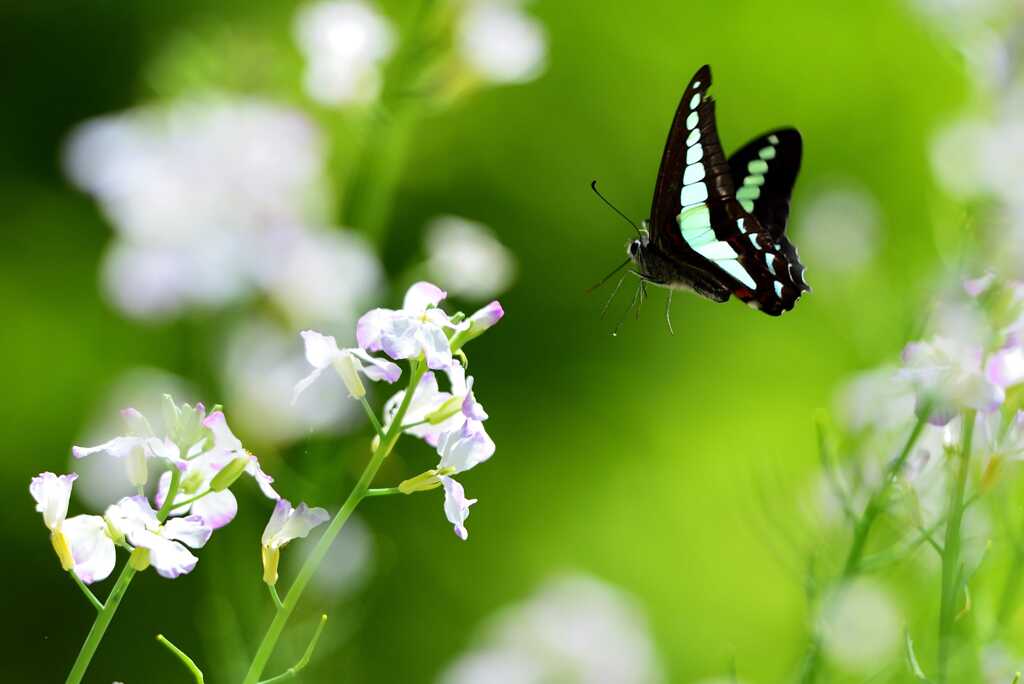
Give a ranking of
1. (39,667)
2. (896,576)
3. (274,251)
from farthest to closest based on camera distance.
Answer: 1. (39,667)
2. (896,576)
3. (274,251)

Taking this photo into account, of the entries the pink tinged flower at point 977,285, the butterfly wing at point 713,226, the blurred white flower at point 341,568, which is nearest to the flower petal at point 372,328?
the pink tinged flower at point 977,285

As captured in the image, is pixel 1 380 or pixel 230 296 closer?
pixel 230 296

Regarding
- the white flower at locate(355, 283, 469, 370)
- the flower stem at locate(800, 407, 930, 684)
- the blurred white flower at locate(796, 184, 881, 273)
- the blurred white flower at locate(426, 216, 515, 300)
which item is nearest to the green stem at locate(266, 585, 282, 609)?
the white flower at locate(355, 283, 469, 370)

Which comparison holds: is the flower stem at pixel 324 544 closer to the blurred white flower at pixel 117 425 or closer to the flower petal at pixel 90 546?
the flower petal at pixel 90 546

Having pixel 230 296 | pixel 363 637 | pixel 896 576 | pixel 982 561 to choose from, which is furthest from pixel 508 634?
pixel 363 637

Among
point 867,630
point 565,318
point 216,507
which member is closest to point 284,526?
point 216,507

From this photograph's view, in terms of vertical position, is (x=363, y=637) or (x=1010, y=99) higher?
(x=1010, y=99)

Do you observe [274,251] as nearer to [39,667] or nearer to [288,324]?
[288,324]
